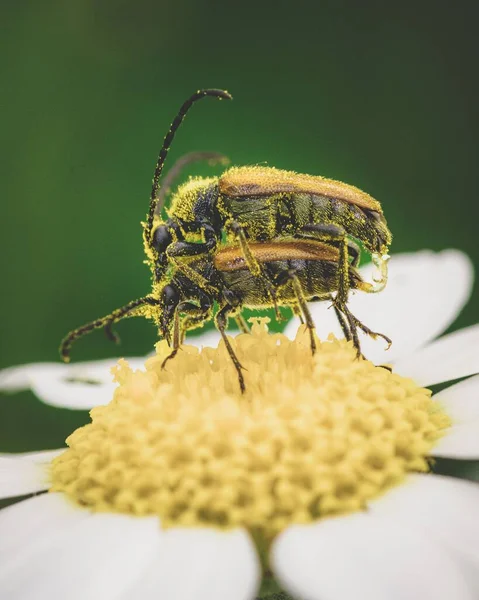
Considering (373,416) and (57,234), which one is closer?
(373,416)

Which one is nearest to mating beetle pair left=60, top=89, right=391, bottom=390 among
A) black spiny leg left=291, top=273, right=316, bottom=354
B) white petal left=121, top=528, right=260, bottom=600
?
black spiny leg left=291, top=273, right=316, bottom=354

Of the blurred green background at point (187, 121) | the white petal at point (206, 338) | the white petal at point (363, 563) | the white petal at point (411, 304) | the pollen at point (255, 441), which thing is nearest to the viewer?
the white petal at point (363, 563)

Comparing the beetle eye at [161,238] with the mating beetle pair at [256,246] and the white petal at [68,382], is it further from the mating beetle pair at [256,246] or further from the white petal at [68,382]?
the white petal at [68,382]

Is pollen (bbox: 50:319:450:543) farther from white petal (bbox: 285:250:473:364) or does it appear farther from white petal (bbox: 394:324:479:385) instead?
white petal (bbox: 285:250:473:364)

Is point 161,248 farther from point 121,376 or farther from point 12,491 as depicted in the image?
point 12,491

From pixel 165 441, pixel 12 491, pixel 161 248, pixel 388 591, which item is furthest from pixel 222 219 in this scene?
pixel 388 591

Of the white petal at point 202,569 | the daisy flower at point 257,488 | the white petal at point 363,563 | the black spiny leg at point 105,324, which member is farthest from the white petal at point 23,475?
the white petal at point 363,563
